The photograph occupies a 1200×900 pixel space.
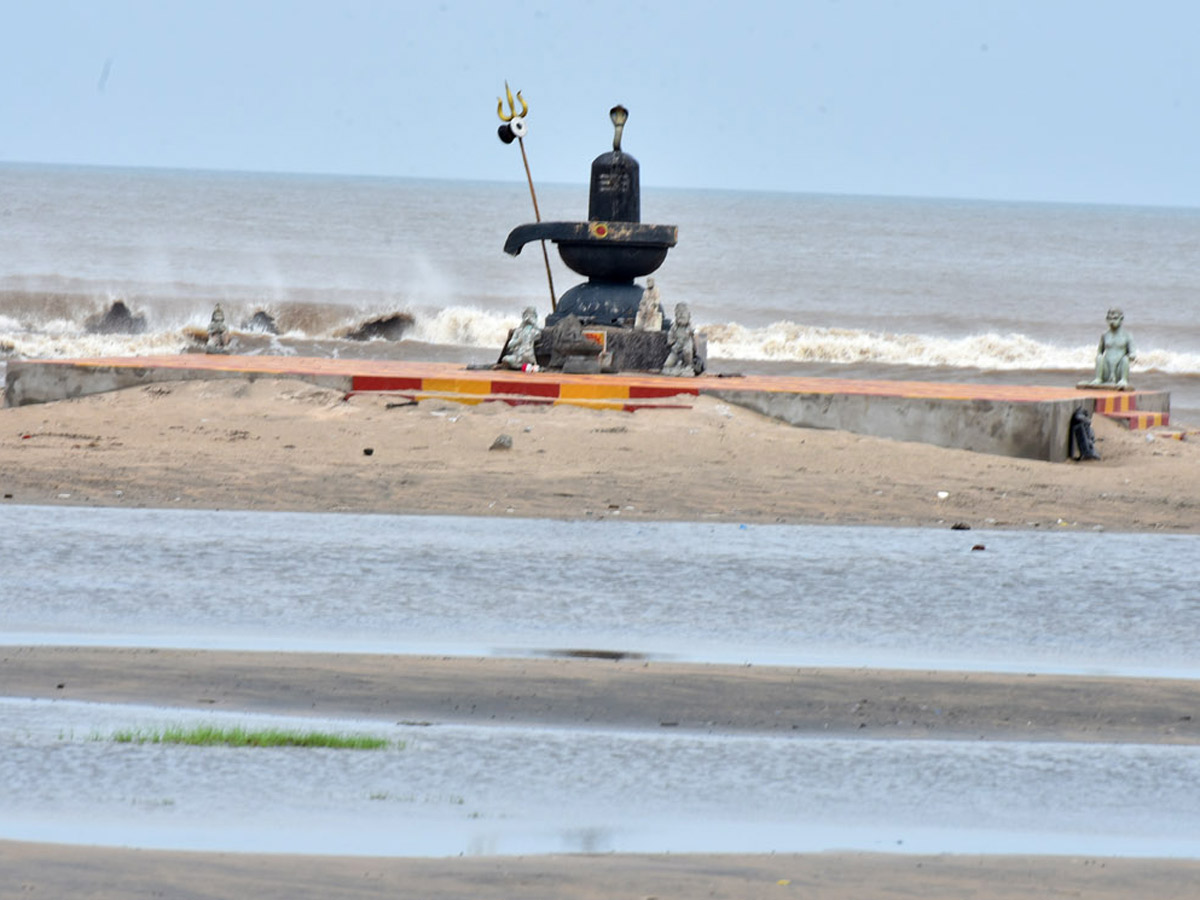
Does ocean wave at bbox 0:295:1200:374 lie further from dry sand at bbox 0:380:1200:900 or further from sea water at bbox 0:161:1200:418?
dry sand at bbox 0:380:1200:900

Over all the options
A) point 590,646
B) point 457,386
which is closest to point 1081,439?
point 457,386

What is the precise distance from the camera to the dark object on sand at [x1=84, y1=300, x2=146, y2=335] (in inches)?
1636

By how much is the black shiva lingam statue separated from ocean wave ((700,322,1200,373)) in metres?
16.0

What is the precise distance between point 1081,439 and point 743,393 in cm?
269

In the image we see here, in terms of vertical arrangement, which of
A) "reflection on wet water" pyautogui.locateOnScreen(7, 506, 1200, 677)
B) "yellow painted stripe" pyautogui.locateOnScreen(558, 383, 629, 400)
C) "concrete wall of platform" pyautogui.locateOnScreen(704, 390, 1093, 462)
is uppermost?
"yellow painted stripe" pyautogui.locateOnScreen(558, 383, 629, 400)

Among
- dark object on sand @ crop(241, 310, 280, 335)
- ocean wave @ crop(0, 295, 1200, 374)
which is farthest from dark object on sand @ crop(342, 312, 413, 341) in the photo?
dark object on sand @ crop(241, 310, 280, 335)

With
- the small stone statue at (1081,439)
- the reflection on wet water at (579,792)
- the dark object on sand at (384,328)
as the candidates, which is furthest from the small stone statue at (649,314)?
the dark object on sand at (384,328)

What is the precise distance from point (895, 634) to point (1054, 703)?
1.16 metres

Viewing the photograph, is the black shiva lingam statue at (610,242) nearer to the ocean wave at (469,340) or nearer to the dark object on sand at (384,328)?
the ocean wave at (469,340)

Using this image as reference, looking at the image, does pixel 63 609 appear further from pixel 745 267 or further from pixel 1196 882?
pixel 745 267

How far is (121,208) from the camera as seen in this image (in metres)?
97.4

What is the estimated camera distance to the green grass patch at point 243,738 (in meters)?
4.89

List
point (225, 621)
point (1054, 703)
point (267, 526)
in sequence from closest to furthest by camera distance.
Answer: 1. point (1054, 703)
2. point (225, 621)
3. point (267, 526)

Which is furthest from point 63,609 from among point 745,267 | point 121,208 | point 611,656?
point 121,208
